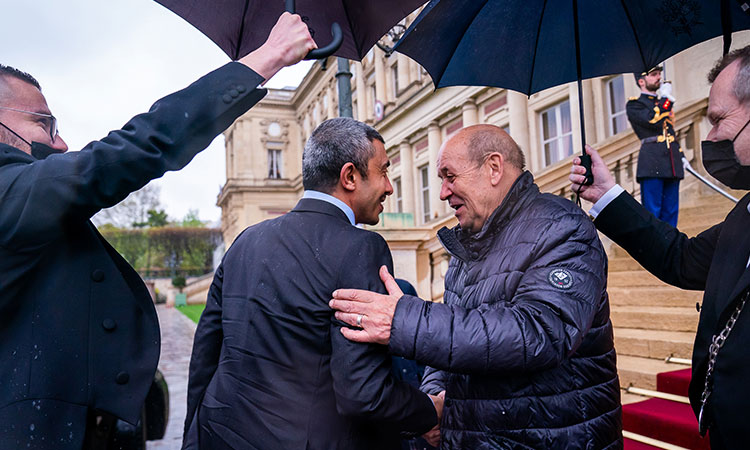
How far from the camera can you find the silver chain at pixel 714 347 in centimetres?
164

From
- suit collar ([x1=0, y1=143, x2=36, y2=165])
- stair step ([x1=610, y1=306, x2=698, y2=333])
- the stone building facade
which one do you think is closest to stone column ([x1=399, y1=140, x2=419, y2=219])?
the stone building facade

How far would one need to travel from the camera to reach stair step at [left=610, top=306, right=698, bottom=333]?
447 cm

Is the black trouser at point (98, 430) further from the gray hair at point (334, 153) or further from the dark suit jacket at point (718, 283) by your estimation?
the dark suit jacket at point (718, 283)

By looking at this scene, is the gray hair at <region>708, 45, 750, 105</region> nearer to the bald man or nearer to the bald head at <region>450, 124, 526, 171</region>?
the bald man

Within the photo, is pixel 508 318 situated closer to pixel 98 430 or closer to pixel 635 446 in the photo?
pixel 98 430

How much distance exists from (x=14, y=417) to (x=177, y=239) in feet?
180

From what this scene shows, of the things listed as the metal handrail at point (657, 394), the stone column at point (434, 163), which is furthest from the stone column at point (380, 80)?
the metal handrail at point (657, 394)

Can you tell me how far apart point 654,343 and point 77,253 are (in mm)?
4368

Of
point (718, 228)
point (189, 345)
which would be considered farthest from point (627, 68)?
point (189, 345)

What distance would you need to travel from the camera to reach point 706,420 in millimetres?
1720

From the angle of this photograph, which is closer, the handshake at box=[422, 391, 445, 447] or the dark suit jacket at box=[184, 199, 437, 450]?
the dark suit jacket at box=[184, 199, 437, 450]

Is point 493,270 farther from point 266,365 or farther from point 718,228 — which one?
point 718,228

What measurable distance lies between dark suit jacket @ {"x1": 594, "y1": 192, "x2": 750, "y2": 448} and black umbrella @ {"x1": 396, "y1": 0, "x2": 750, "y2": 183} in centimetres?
57

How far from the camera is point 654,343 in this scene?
14.5ft
